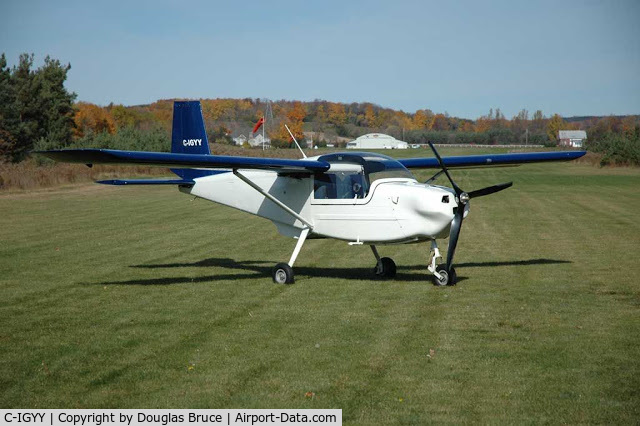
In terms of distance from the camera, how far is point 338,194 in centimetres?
1404

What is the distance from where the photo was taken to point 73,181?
148ft

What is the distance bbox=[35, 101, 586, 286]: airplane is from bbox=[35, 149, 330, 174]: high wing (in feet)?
0.05

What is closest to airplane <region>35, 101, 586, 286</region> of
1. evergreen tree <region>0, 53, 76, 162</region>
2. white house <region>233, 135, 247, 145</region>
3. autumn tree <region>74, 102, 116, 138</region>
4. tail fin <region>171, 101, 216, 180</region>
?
tail fin <region>171, 101, 216, 180</region>

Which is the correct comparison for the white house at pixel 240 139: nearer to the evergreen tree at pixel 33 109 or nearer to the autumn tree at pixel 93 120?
the autumn tree at pixel 93 120

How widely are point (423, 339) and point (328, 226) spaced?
4.80m

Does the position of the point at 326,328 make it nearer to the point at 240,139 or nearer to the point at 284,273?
the point at 284,273

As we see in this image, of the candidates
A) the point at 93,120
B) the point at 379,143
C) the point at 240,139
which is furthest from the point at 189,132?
the point at 240,139

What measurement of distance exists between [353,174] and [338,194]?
0.45 meters

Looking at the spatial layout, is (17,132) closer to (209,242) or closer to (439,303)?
(209,242)

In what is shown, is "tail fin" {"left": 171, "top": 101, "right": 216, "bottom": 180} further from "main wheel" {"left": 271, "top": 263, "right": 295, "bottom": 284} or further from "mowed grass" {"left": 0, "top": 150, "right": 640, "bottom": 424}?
"main wheel" {"left": 271, "top": 263, "right": 295, "bottom": 284}

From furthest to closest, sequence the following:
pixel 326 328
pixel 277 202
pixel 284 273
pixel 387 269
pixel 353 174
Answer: pixel 387 269 → pixel 277 202 → pixel 284 273 → pixel 353 174 → pixel 326 328

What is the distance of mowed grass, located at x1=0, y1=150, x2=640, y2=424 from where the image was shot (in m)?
7.23

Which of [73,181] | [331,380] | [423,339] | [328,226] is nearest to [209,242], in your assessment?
[328,226]

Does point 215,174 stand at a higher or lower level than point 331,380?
higher
